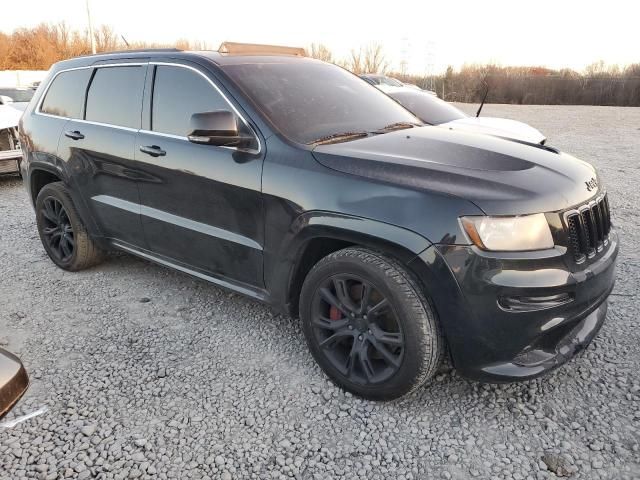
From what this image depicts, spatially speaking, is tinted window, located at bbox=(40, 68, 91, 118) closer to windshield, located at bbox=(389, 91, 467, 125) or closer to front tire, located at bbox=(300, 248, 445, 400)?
front tire, located at bbox=(300, 248, 445, 400)

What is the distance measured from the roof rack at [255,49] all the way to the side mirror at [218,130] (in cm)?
89

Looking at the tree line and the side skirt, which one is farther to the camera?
the tree line

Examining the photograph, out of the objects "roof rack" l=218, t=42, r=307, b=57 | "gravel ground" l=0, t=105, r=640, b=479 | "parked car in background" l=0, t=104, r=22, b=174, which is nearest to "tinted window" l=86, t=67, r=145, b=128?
"roof rack" l=218, t=42, r=307, b=57

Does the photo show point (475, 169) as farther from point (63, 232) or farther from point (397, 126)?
point (63, 232)

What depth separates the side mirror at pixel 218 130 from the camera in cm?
272

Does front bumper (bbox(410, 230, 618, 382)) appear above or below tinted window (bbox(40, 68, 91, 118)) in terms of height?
below

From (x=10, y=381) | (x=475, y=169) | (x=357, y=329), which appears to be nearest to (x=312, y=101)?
(x=475, y=169)

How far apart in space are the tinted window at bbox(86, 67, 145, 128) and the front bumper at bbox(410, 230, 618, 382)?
7.68ft

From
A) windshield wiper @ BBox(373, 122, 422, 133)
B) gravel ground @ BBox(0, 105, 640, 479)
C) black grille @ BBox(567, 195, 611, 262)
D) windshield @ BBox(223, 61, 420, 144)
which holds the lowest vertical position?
gravel ground @ BBox(0, 105, 640, 479)

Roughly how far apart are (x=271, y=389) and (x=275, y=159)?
4.07 feet

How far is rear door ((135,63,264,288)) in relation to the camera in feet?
9.46

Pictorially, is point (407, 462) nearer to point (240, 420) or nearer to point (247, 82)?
point (240, 420)

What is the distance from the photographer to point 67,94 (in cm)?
414

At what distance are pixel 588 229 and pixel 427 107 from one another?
15.3 ft
